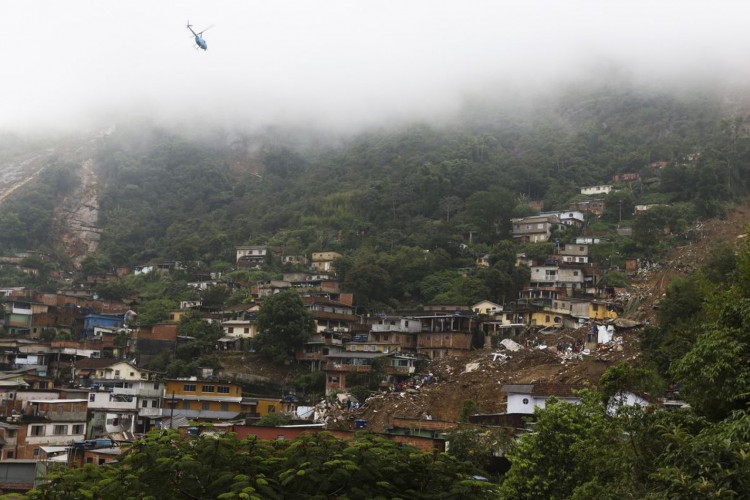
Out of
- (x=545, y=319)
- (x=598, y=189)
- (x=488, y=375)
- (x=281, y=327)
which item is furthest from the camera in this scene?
(x=598, y=189)

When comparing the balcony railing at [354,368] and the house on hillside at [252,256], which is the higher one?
the house on hillside at [252,256]

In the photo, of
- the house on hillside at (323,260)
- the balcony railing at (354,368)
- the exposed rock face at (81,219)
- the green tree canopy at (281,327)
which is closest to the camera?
the balcony railing at (354,368)

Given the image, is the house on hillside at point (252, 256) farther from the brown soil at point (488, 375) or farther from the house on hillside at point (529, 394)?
the house on hillside at point (529, 394)

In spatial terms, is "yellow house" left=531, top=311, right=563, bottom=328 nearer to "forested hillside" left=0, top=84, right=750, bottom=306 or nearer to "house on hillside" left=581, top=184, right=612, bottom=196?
"forested hillside" left=0, top=84, right=750, bottom=306

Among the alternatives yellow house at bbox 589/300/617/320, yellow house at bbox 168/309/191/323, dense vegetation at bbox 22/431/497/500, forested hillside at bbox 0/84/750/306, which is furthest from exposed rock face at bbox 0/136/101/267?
dense vegetation at bbox 22/431/497/500

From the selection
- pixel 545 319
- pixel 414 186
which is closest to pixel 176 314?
pixel 545 319

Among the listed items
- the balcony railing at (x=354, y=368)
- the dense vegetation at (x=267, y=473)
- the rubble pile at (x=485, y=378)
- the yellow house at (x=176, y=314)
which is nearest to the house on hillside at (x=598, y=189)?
the rubble pile at (x=485, y=378)

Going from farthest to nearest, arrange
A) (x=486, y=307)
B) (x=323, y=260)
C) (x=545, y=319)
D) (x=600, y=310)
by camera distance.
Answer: (x=323, y=260), (x=486, y=307), (x=600, y=310), (x=545, y=319)

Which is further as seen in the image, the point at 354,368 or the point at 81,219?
the point at 81,219

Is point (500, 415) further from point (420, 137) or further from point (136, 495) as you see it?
point (420, 137)

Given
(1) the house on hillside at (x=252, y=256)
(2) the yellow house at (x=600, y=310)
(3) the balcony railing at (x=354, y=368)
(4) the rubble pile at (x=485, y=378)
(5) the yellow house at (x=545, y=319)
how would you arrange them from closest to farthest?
(4) the rubble pile at (x=485, y=378), (3) the balcony railing at (x=354, y=368), (5) the yellow house at (x=545, y=319), (2) the yellow house at (x=600, y=310), (1) the house on hillside at (x=252, y=256)

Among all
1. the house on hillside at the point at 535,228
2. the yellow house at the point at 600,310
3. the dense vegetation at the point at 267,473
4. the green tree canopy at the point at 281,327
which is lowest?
the dense vegetation at the point at 267,473

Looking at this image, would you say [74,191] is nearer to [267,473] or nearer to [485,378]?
[485,378]

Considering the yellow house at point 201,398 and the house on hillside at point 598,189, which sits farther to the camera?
the house on hillside at point 598,189
